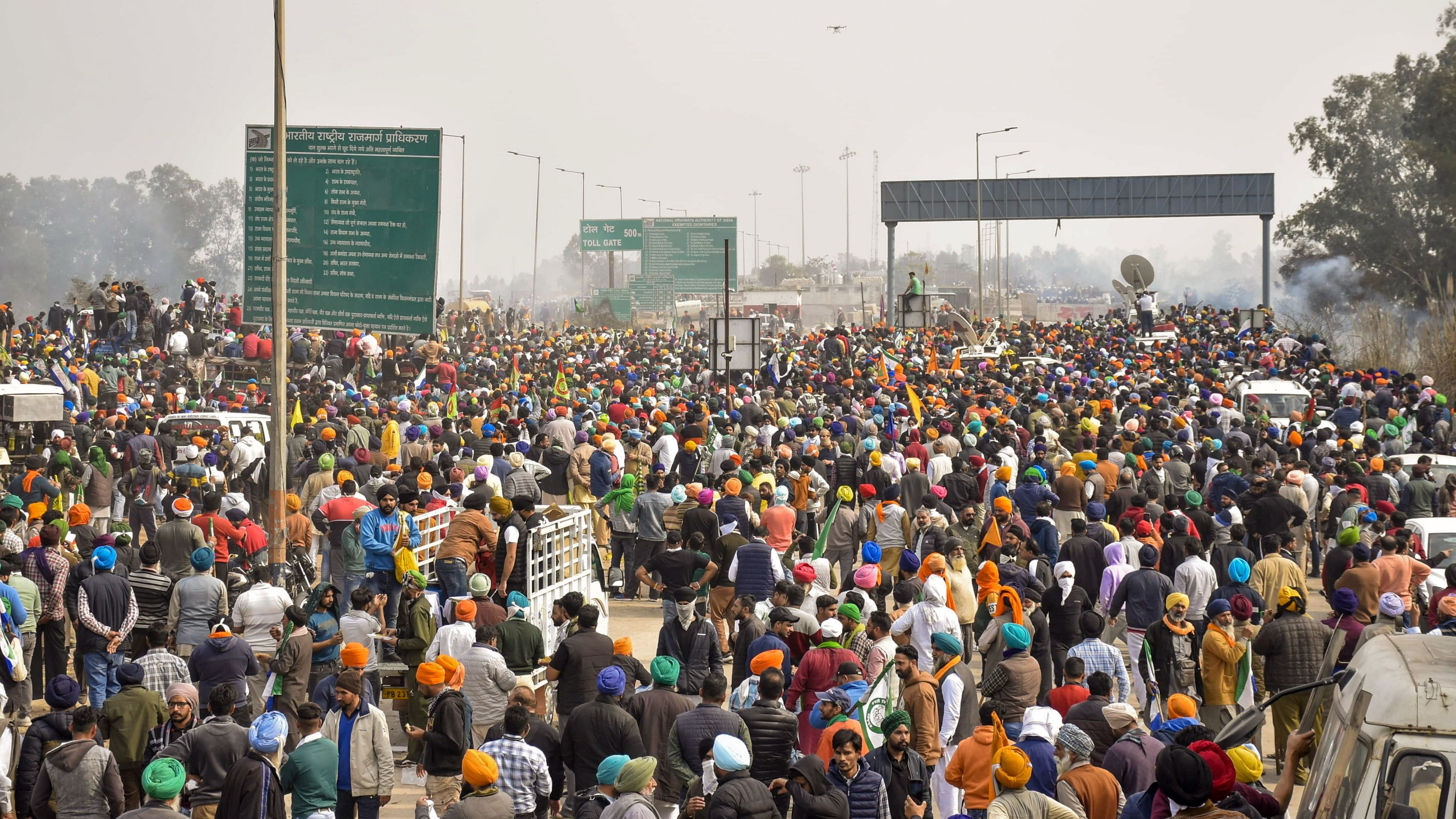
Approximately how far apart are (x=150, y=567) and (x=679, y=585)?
4138mm

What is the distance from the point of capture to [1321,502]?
17000 mm

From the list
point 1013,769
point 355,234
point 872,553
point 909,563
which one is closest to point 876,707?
point 1013,769

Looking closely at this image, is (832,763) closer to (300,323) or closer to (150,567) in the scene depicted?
(150,567)

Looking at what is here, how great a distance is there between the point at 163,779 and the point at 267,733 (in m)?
0.60

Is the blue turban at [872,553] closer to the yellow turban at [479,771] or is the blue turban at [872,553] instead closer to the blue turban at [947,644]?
the blue turban at [947,644]

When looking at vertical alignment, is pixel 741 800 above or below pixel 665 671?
below

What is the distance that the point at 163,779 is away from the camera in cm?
735

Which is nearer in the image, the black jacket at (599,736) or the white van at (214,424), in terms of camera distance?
the black jacket at (599,736)

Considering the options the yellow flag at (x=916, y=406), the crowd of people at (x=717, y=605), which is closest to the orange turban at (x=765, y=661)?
the crowd of people at (x=717, y=605)

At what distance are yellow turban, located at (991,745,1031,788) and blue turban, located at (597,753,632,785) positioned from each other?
1.78 m

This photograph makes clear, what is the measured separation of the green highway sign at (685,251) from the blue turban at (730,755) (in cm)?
7260

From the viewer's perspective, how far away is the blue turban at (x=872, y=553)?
1176cm

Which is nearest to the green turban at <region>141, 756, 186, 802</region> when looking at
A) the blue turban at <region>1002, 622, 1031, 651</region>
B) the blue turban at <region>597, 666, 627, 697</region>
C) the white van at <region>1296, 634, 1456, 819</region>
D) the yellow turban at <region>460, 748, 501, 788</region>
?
the yellow turban at <region>460, 748, 501, 788</region>

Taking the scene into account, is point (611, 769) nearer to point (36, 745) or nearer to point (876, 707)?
point (876, 707)
